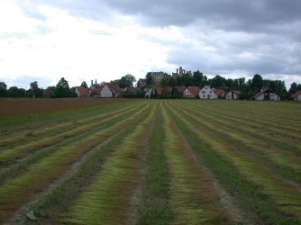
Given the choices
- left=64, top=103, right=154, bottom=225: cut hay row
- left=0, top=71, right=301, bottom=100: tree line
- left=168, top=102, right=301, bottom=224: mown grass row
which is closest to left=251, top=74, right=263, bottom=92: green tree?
left=0, top=71, right=301, bottom=100: tree line

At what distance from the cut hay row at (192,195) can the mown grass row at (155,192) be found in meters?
0.14

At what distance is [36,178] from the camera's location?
1019 cm

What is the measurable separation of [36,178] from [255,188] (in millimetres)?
4802

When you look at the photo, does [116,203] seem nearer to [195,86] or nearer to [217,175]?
[217,175]

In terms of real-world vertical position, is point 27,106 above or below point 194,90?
below

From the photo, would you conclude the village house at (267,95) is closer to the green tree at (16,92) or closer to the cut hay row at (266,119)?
the green tree at (16,92)

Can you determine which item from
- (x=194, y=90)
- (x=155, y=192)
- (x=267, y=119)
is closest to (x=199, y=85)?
(x=194, y=90)

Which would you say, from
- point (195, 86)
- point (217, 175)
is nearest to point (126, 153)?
point (217, 175)

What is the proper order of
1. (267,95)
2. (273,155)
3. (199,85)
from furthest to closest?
(199,85) < (267,95) < (273,155)

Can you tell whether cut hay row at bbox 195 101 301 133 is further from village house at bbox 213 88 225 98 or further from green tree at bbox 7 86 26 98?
village house at bbox 213 88 225 98

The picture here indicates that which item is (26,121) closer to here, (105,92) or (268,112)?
(268,112)

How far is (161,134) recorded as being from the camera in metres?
21.4

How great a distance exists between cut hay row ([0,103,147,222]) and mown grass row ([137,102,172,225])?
2.09 meters

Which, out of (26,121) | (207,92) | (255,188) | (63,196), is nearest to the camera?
(63,196)
